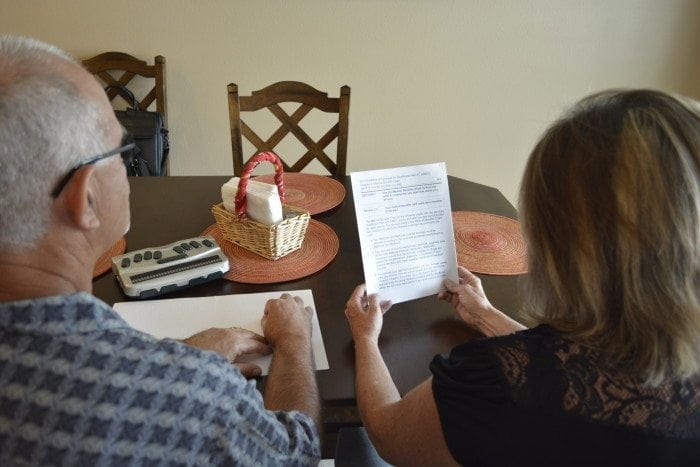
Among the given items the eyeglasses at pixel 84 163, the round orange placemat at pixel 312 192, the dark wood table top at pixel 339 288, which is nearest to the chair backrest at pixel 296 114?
the round orange placemat at pixel 312 192

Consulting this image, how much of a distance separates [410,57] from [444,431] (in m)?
2.18

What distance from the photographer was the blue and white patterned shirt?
2.15 ft

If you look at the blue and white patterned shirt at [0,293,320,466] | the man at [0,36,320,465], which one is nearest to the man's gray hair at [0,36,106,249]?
the man at [0,36,320,465]

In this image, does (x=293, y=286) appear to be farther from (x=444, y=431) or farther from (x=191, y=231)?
(x=444, y=431)

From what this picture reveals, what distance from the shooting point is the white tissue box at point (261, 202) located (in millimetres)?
1311

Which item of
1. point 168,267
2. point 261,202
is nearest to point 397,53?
point 261,202

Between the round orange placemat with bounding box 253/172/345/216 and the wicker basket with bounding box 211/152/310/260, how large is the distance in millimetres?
243

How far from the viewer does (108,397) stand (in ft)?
2.22

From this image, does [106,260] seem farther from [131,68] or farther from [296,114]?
[131,68]

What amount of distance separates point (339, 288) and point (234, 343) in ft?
1.05

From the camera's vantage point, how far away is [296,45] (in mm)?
2639

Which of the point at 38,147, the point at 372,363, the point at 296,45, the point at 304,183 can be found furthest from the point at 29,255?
the point at 296,45

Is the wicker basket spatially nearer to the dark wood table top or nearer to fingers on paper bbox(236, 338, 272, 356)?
the dark wood table top

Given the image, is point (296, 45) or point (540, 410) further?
point (296, 45)
